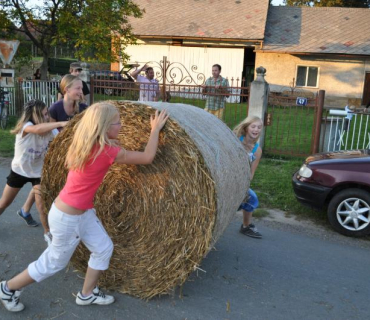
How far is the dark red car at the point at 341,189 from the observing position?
514cm

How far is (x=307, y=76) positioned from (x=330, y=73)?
1.19 meters

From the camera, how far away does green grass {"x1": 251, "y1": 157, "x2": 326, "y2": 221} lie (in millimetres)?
6043

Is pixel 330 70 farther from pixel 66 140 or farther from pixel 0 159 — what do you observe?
pixel 66 140

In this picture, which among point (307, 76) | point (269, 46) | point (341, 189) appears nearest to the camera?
point (341, 189)

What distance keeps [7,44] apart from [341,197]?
9.49m

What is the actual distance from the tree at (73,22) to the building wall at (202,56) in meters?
7.43

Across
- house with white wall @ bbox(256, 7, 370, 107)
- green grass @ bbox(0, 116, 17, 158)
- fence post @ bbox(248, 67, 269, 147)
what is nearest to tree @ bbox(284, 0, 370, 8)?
house with white wall @ bbox(256, 7, 370, 107)

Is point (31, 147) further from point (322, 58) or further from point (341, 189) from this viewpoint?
point (322, 58)

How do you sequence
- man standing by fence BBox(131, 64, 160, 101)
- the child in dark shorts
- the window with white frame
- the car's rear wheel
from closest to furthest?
the child in dark shorts
the car's rear wheel
man standing by fence BBox(131, 64, 160, 101)
the window with white frame

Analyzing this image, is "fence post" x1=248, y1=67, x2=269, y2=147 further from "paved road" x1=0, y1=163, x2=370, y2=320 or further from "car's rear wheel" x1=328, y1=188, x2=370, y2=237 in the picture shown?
"paved road" x1=0, y1=163, x2=370, y2=320

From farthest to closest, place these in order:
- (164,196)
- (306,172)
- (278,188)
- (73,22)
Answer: (73,22)
(278,188)
(306,172)
(164,196)

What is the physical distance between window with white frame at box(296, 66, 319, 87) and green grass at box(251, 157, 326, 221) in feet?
50.2

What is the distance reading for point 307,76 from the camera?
906 inches

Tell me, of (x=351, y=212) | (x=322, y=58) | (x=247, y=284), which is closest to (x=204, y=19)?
(x=322, y=58)
